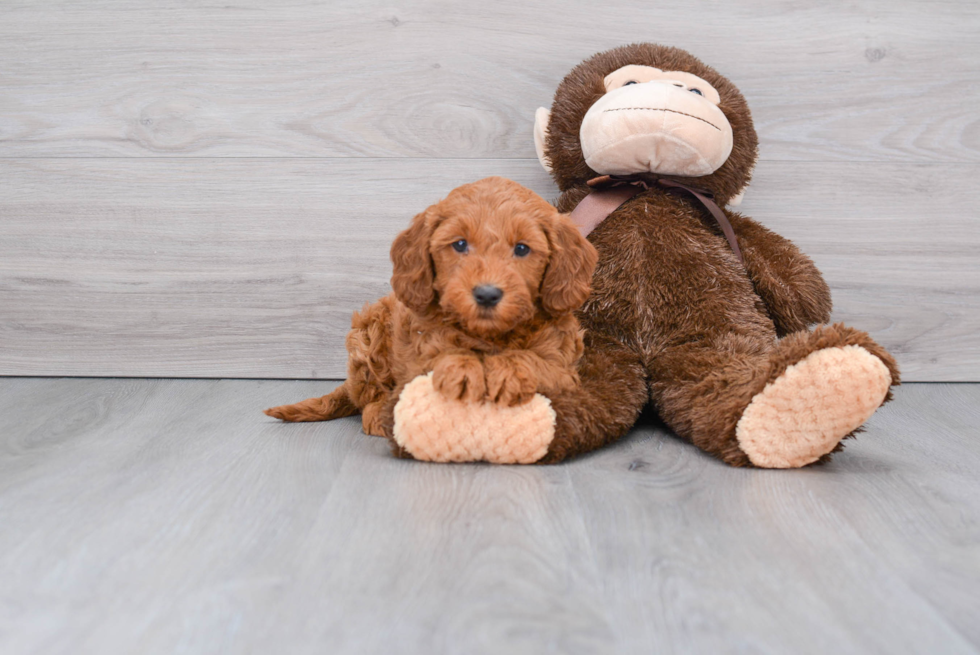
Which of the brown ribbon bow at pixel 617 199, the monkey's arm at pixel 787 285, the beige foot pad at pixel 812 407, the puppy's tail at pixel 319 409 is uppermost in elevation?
the brown ribbon bow at pixel 617 199

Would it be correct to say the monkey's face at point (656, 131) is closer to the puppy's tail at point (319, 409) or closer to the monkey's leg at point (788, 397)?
the monkey's leg at point (788, 397)

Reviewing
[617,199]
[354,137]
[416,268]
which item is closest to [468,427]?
[416,268]

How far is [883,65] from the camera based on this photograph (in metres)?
1.35

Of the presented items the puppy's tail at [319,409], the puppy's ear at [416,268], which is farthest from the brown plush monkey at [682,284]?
the puppy's tail at [319,409]

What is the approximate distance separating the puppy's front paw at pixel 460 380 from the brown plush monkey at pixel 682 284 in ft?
0.35

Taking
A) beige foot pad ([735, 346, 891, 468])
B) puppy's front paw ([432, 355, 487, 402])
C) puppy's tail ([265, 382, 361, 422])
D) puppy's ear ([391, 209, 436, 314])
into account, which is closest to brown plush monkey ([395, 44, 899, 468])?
beige foot pad ([735, 346, 891, 468])

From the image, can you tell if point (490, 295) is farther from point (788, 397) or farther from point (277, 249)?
point (277, 249)

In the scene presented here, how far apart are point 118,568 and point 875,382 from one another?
2.59 ft

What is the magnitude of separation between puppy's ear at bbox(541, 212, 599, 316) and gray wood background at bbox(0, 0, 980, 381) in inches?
17.9

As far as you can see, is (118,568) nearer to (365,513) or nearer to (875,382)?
(365,513)

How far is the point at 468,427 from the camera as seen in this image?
0.87m

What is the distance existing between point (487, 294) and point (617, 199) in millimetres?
398

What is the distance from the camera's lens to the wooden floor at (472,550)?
1.76ft

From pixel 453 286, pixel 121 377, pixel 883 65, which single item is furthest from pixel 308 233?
pixel 883 65
